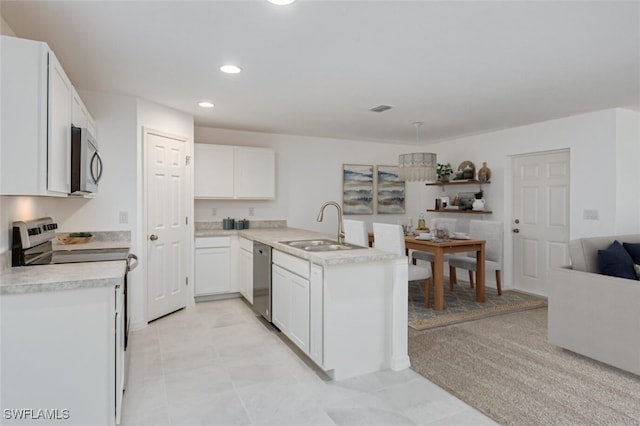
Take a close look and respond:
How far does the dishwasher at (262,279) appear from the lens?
11.5ft

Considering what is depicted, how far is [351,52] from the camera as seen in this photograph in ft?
8.37

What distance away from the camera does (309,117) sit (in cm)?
449

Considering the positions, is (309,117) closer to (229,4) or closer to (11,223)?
(229,4)

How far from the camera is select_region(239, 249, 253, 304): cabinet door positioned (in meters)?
4.19

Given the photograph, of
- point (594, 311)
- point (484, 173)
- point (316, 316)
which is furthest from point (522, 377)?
point (484, 173)

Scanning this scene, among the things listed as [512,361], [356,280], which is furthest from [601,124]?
[356,280]

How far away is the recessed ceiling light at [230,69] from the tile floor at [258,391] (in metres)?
2.23

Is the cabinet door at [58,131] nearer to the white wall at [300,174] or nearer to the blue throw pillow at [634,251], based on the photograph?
the white wall at [300,174]

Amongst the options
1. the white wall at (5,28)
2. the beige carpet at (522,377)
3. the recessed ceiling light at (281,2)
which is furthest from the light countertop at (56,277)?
the beige carpet at (522,377)

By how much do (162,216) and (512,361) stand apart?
3.47 metres

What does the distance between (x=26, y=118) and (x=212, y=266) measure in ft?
10.0

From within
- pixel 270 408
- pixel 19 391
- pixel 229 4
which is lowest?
pixel 270 408

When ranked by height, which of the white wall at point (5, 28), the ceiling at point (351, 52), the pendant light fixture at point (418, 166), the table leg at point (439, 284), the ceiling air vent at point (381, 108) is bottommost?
the table leg at point (439, 284)

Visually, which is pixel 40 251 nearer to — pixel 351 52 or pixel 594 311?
pixel 351 52
